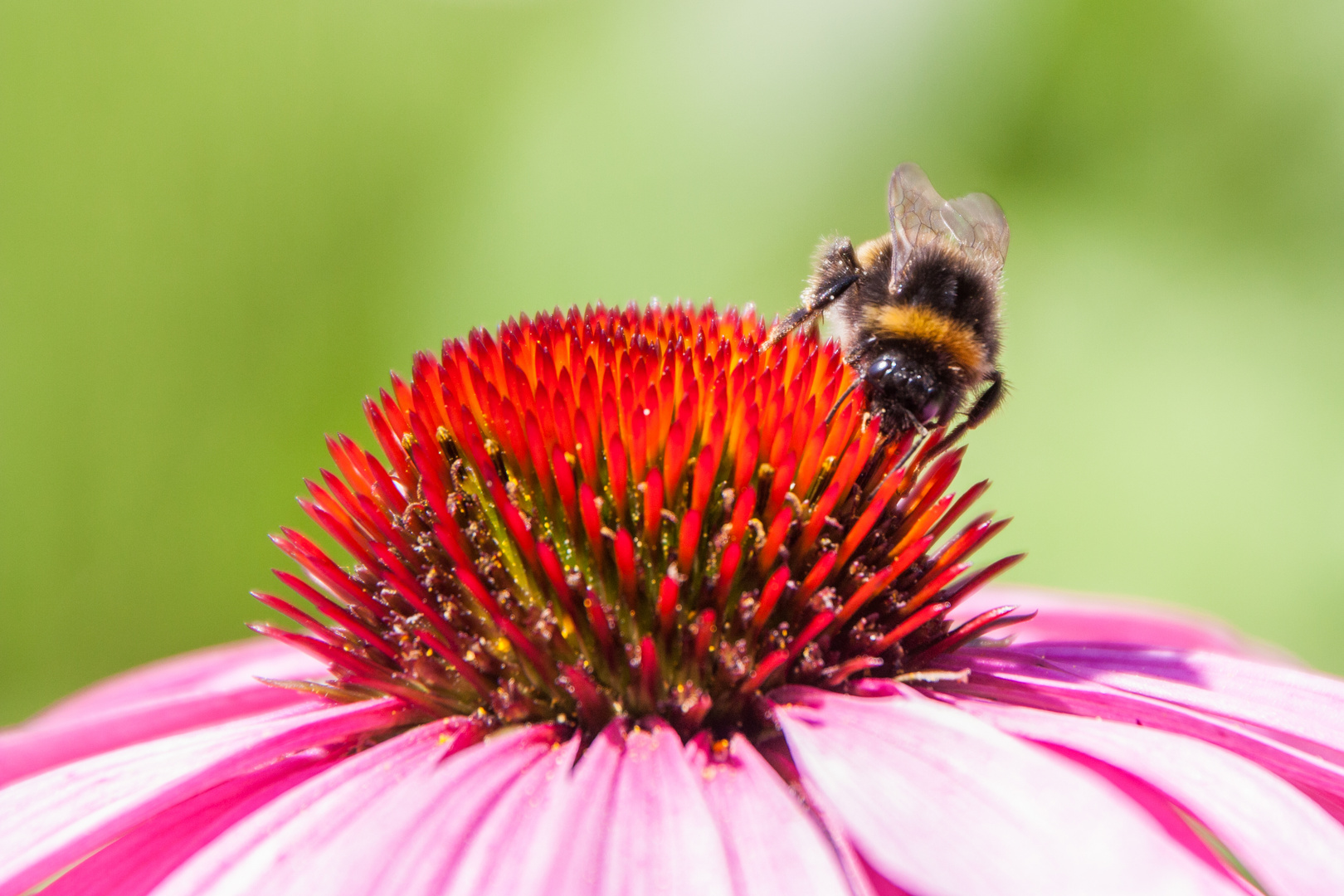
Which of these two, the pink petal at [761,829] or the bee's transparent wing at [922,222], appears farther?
the bee's transparent wing at [922,222]

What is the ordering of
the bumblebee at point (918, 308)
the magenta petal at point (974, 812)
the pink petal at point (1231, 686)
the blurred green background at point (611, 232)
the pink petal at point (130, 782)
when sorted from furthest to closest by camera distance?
the blurred green background at point (611, 232) → the bumblebee at point (918, 308) → the pink petal at point (1231, 686) → the pink petal at point (130, 782) → the magenta petal at point (974, 812)

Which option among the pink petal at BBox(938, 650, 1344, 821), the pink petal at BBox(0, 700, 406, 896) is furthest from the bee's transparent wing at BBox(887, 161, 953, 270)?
the pink petal at BBox(0, 700, 406, 896)

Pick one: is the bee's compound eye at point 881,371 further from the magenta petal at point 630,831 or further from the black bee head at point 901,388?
the magenta petal at point 630,831

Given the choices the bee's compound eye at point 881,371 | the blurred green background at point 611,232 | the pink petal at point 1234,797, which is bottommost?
the pink petal at point 1234,797

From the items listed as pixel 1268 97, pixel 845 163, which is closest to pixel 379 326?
pixel 845 163

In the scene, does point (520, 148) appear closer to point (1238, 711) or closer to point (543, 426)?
point (543, 426)

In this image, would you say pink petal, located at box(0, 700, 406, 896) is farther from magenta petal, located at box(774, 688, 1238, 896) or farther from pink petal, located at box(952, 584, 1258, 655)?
pink petal, located at box(952, 584, 1258, 655)

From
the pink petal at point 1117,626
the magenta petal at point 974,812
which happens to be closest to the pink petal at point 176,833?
the magenta petal at point 974,812
